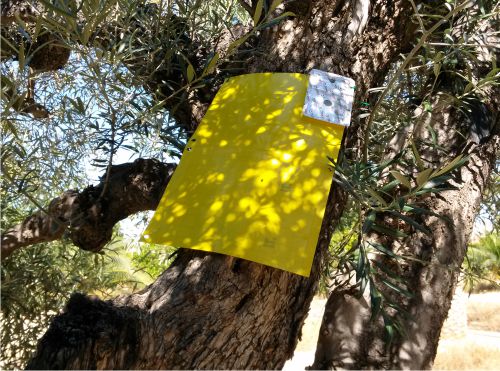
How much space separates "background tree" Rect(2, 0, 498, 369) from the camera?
4.70 feet

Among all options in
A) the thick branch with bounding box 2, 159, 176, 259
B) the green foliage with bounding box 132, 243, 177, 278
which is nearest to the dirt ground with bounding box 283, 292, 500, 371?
the green foliage with bounding box 132, 243, 177, 278

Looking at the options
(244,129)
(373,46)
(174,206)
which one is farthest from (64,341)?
(373,46)

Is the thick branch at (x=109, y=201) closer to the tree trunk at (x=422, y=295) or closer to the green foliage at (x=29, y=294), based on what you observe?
the green foliage at (x=29, y=294)

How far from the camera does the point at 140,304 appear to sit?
1479 millimetres

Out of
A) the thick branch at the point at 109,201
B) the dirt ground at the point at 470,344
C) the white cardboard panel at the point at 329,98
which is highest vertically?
the white cardboard panel at the point at 329,98

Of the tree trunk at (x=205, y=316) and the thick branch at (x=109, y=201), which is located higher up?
the thick branch at (x=109, y=201)

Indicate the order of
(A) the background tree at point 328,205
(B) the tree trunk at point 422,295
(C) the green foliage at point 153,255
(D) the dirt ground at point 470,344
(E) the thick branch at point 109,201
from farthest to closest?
(D) the dirt ground at point 470,344
(C) the green foliage at point 153,255
(E) the thick branch at point 109,201
(B) the tree trunk at point 422,295
(A) the background tree at point 328,205

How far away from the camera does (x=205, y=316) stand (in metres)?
1.46

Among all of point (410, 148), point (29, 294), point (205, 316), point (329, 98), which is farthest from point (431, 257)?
point (29, 294)

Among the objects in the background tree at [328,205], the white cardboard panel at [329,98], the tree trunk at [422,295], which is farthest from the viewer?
the tree trunk at [422,295]

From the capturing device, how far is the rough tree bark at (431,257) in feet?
6.05

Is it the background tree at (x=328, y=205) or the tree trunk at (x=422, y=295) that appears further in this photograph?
the tree trunk at (x=422, y=295)

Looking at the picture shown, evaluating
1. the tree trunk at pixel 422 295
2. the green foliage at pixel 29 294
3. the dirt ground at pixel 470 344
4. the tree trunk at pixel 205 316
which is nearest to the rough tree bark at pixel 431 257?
the tree trunk at pixel 422 295

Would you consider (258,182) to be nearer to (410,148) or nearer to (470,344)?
(410,148)
